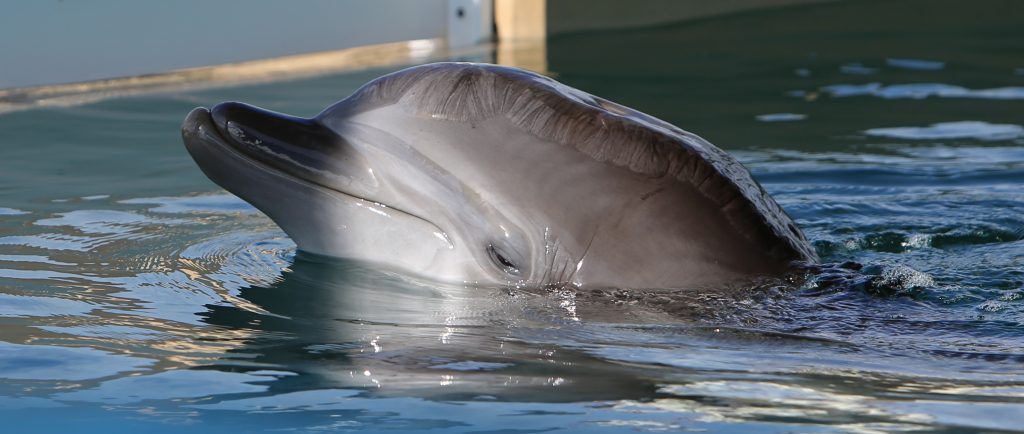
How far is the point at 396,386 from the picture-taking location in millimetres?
3113

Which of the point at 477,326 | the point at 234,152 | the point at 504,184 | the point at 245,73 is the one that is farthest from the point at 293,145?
the point at 245,73

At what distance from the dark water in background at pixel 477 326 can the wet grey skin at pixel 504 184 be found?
Answer: 0.34 feet

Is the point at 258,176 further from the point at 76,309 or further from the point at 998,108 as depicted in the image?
the point at 998,108

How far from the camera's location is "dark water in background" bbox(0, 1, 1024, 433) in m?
2.97

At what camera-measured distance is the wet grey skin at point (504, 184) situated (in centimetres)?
379

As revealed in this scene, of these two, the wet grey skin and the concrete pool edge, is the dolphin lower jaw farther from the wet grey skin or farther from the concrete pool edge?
the concrete pool edge

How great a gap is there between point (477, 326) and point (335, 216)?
718mm

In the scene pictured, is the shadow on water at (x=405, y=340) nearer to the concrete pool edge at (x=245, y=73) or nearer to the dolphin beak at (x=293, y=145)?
the dolphin beak at (x=293, y=145)

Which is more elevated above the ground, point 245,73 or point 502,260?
point 245,73

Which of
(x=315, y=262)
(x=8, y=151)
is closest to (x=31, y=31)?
(x=8, y=151)

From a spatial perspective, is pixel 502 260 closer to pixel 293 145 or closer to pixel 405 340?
pixel 405 340

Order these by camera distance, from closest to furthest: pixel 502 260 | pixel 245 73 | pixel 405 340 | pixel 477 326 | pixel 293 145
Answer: pixel 405 340 → pixel 477 326 → pixel 502 260 → pixel 293 145 → pixel 245 73

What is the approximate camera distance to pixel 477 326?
12.2 ft

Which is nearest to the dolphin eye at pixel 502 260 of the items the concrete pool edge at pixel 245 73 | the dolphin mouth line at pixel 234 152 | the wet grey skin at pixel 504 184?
the wet grey skin at pixel 504 184
